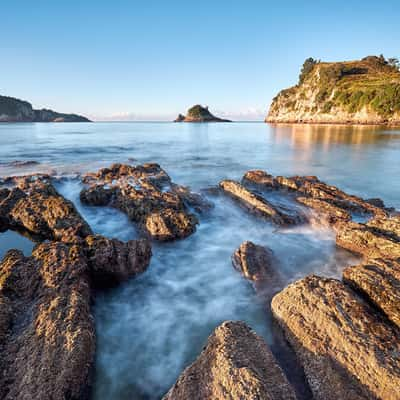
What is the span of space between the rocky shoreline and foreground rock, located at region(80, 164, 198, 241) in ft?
0.91

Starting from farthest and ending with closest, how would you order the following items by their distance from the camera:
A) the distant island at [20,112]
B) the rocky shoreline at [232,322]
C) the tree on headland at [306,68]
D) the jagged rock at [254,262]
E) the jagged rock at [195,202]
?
the distant island at [20,112] < the tree on headland at [306,68] < the jagged rock at [195,202] < the jagged rock at [254,262] < the rocky shoreline at [232,322]

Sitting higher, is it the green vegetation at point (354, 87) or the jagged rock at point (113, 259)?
the green vegetation at point (354, 87)

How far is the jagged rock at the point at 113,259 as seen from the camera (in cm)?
493

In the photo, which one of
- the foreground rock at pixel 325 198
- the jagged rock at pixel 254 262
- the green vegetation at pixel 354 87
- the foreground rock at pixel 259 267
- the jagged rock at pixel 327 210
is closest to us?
the foreground rock at pixel 259 267

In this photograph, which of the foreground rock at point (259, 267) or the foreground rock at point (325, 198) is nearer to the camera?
the foreground rock at point (259, 267)

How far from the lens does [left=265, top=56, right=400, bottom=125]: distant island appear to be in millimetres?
63906

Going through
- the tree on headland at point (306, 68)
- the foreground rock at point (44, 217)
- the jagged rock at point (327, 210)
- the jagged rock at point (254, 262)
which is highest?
the tree on headland at point (306, 68)

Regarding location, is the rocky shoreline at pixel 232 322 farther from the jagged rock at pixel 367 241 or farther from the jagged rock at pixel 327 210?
the jagged rock at pixel 327 210

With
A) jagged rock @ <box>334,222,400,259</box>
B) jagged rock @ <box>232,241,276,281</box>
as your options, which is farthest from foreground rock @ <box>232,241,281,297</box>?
jagged rock @ <box>334,222,400,259</box>

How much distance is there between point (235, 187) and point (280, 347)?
709cm

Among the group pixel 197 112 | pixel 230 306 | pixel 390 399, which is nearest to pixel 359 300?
pixel 390 399

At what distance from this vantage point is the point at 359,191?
12.9m

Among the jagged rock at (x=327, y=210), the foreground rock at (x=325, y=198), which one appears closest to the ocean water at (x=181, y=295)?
the jagged rock at (x=327, y=210)

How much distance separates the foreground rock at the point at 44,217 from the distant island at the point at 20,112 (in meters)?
178
